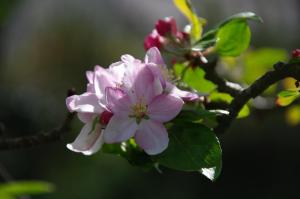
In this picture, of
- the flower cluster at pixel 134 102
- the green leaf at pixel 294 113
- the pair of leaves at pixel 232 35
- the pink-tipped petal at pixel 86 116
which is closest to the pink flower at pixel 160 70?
the flower cluster at pixel 134 102

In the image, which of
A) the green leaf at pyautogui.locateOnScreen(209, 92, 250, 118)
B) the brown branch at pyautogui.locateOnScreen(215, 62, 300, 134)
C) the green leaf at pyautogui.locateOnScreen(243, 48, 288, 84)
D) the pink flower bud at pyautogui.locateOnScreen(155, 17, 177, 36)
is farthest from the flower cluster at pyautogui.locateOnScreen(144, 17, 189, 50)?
the green leaf at pyautogui.locateOnScreen(243, 48, 288, 84)

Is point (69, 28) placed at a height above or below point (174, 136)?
below

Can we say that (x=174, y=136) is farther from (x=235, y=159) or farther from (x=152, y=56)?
(x=235, y=159)

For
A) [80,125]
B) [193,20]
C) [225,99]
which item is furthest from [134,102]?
[80,125]

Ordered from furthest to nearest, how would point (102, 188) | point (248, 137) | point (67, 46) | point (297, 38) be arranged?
point (67, 46), point (297, 38), point (248, 137), point (102, 188)

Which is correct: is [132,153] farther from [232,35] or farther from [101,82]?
[232,35]

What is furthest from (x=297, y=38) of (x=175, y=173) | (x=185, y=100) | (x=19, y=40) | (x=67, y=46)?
(x=185, y=100)

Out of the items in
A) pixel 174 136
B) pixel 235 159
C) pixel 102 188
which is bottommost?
pixel 235 159
